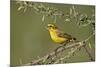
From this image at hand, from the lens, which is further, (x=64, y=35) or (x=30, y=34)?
(x=64, y=35)

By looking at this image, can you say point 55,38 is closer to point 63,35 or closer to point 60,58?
point 63,35

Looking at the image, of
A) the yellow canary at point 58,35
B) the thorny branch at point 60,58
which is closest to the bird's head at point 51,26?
the yellow canary at point 58,35

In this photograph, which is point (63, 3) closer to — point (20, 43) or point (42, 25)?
point (42, 25)

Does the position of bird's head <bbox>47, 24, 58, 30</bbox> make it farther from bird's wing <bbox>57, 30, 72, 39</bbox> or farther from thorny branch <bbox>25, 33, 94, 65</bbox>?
thorny branch <bbox>25, 33, 94, 65</bbox>

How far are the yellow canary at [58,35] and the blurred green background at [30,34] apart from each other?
0.04m

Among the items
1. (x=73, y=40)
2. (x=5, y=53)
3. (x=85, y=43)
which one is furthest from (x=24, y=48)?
(x=85, y=43)

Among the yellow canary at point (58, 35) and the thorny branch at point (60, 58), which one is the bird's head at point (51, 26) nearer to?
the yellow canary at point (58, 35)

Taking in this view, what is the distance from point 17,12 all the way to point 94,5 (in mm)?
827

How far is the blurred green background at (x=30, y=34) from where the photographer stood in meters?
1.66

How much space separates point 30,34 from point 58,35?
0.29 m

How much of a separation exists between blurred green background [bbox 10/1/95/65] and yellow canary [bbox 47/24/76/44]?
0.12ft

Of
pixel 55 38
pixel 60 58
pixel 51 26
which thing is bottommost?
pixel 60 58

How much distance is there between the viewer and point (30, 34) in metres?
1.71

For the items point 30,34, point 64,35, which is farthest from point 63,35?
point 30,34
